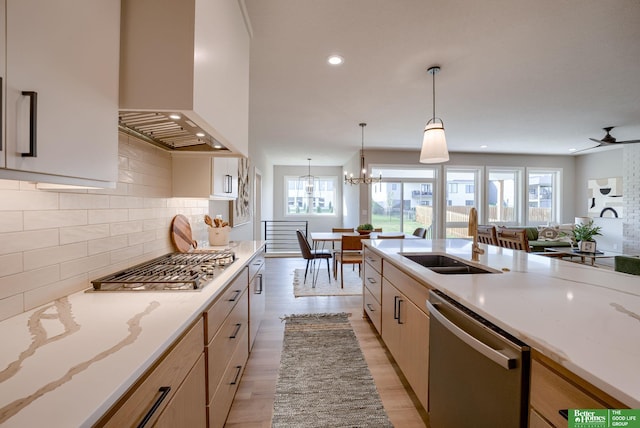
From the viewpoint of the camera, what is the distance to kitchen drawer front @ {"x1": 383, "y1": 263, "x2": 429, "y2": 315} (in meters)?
1.45

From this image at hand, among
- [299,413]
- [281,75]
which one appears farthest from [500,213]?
[299,413]

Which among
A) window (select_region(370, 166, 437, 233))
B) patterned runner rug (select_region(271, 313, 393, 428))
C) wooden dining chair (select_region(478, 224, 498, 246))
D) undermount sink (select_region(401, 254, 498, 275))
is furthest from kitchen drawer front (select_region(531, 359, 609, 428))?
window (select_region(370, 166, 437, 233))

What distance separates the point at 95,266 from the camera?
1306 millimetres

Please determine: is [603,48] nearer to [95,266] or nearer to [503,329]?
[503,329]

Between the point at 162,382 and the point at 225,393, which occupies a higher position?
the point at 162,382

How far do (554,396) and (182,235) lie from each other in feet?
7.36

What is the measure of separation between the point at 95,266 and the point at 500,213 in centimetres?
774

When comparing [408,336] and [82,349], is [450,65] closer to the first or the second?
[408,336]

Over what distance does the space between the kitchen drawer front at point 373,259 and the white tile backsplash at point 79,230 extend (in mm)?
1670

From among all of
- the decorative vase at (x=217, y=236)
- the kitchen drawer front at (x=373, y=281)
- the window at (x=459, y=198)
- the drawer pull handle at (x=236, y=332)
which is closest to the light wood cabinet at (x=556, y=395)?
the drawer pull handle at (x=236, y=332)

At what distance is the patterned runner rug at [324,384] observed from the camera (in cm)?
157

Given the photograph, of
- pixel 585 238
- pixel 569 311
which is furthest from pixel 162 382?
pixel 585 238

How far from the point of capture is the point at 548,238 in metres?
5.88

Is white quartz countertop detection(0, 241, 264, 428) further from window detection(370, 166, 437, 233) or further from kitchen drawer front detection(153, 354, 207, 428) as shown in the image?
window detection(370, 166, 437, 233)
